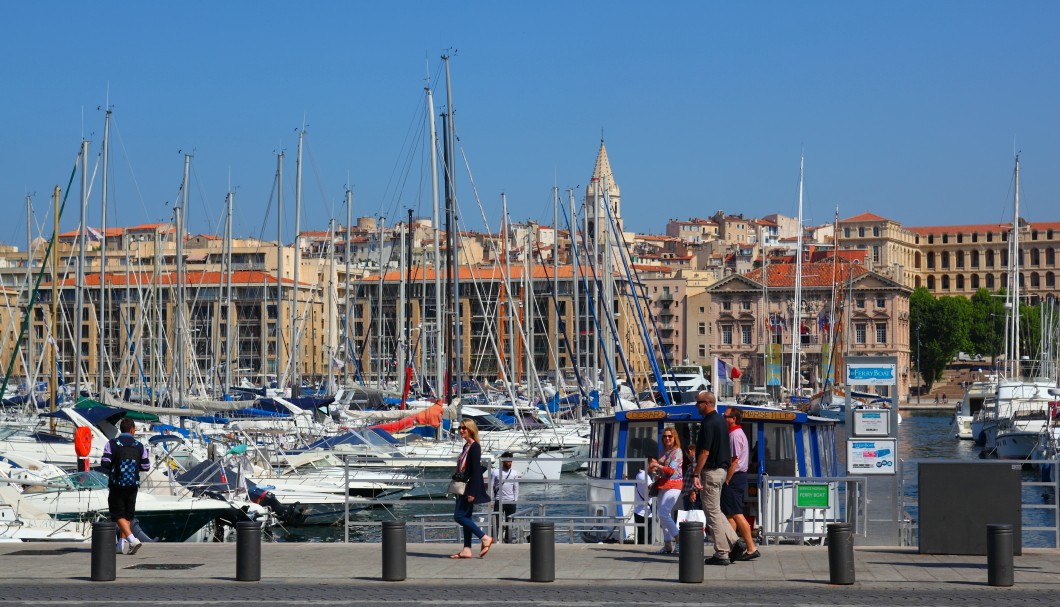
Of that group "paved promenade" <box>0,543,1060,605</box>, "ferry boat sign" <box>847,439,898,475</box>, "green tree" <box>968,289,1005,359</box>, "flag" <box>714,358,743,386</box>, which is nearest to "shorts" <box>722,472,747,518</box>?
"paved promenade" <box>0,543,1060,605</box>

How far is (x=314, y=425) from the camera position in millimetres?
54250

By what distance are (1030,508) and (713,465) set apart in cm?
1274

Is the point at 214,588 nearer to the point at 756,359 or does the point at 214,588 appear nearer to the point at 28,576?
the point at 28,576

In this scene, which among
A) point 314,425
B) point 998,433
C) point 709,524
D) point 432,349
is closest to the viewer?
point 709,524

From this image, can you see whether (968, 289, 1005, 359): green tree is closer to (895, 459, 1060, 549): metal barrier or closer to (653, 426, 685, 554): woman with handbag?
(895, 459, 1060, 549): metal barrier

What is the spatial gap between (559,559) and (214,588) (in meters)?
3.87

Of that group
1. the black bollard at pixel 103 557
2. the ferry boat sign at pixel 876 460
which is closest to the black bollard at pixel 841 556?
the ferry boat sign at pixel 876 460

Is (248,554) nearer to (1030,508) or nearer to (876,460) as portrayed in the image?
(876,460)

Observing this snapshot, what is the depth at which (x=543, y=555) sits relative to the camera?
1552cm

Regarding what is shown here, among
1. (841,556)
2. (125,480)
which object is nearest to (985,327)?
(125,480)

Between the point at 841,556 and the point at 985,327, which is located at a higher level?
the point at 985,327

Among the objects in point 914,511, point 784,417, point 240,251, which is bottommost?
point 914,511

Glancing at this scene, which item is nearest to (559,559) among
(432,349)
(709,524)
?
(709,524)

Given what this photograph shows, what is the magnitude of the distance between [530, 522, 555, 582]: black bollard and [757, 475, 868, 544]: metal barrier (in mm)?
3547
